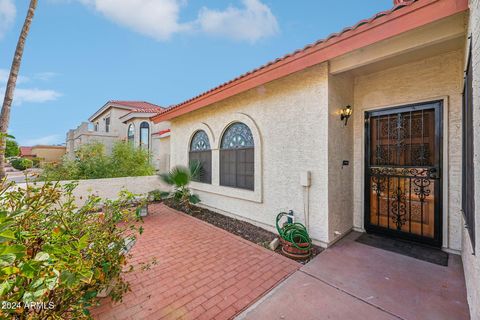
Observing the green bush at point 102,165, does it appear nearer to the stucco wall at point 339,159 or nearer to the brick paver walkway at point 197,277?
the brick paver walkway at point 197,277

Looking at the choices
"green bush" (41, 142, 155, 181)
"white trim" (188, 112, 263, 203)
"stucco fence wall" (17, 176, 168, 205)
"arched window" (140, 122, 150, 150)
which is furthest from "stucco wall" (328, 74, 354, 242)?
"arched window" (140, 122, 150, 150)

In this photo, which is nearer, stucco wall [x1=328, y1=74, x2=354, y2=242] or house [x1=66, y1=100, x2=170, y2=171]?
stucco wall [x1=328, y1=74, x2=354, y2=242]

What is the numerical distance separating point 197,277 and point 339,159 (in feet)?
13.1

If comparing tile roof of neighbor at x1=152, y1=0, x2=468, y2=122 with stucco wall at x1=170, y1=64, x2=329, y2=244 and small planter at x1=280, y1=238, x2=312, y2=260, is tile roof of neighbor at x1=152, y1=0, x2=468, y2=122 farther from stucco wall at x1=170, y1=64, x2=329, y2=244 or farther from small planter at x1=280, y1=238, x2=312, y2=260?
small planter at x1=280, y1=238, x2=312, y2=260

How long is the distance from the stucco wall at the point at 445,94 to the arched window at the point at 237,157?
3.54 metres

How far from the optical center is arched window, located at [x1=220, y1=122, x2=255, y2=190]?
6078mm

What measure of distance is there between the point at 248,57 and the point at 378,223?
19378 mm

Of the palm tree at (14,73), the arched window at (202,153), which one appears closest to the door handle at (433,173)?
the arched window at (202,153)

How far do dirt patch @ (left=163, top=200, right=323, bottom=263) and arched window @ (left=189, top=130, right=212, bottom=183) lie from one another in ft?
4.15

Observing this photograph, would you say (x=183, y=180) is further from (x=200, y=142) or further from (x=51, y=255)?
(x=51, y=255)

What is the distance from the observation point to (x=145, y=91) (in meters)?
28.9

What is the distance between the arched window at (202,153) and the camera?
25.2ft

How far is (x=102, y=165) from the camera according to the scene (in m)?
9.47

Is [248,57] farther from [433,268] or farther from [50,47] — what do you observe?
[433,268]
